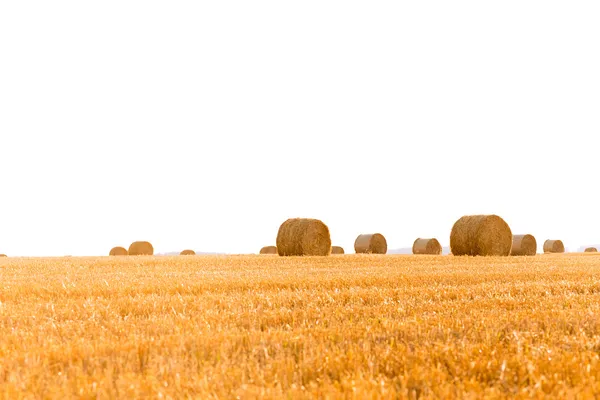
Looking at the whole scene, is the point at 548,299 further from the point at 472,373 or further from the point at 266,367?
the point at 266,367

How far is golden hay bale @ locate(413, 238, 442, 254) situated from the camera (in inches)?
1451

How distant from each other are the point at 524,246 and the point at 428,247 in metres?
5.93

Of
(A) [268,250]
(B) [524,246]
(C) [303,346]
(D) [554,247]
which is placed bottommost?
(C) [303,346]

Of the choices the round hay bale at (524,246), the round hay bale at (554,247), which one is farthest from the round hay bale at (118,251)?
the round hay bale at (554,247)

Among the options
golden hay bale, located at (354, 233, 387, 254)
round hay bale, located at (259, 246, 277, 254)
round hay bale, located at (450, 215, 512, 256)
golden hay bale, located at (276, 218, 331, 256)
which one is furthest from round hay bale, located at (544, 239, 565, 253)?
golden hay bale, located at (276, 218, 331, 256)

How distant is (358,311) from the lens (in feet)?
21.5

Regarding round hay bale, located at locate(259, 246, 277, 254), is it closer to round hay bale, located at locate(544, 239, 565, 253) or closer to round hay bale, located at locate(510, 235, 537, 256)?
round hay bale, located at locate(510, 235, 537, 256)

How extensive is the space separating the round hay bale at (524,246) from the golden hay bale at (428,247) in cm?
478

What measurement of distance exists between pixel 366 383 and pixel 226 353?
139 cm

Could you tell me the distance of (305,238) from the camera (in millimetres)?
24281

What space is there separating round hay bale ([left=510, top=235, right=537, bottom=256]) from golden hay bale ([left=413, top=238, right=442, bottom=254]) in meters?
4.78

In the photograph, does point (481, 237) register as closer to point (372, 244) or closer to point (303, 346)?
point (372, 244)

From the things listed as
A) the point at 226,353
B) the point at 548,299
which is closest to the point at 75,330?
the point at 226,353

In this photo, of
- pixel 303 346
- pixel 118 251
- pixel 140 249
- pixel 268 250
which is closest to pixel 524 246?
pixel 268 250
